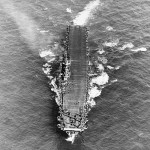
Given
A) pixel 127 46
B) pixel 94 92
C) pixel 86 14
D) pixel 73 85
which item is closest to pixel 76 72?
pixel 73 85

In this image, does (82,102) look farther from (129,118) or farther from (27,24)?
(27,24)

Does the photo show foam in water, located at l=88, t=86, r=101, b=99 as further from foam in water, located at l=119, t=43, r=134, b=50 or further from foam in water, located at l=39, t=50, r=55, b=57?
foam in water, located at l=119, t=43, r=134, b=50

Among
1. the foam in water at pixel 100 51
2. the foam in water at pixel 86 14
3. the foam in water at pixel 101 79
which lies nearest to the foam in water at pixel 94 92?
the foam in water at pixel 101 79

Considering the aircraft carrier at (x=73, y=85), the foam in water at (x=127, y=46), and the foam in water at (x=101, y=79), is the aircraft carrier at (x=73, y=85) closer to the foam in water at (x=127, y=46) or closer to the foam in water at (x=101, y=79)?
the foam in water at (x=101, y=79)

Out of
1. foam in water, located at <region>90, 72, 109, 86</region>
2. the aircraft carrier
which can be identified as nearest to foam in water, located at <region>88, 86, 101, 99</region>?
foam in water, located at <region>90, 72, 109, 86</region>

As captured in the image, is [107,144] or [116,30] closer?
[107,144]

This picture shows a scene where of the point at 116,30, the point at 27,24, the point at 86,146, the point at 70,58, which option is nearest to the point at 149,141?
the point at 86,146
